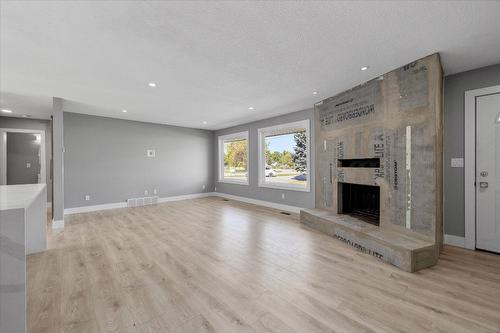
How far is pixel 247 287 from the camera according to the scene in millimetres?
2148

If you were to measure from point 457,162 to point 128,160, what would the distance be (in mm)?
7601

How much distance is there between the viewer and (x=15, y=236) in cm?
130

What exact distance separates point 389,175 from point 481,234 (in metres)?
1.50

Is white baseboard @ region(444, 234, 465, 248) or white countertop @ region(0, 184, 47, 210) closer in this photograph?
white countertop @ region(0, 184, 47, 210)

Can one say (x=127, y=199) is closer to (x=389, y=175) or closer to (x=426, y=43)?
(x=389, y=175)

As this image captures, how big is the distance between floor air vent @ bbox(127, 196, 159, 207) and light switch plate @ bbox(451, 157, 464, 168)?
724 cm

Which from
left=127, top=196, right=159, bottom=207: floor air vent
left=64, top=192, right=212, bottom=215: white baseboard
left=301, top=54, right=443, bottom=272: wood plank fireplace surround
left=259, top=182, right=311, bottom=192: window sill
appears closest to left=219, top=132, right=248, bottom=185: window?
left=259, top=182, right=311, bottom=192: window sill

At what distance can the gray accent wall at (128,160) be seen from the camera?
5.55 meters

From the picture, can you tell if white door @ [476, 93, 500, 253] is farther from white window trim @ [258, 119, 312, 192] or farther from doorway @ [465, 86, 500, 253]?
white window trim @ [258, 119, 312, 192]

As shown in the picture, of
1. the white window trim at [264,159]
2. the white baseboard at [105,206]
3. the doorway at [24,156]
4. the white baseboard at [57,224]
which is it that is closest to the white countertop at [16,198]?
the white baseboard at [57,224]

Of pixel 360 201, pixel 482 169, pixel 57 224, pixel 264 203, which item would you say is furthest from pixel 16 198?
pixel 482 169

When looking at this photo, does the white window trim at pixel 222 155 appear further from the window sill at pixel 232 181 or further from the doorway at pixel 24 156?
the doorway at pixel 24 156

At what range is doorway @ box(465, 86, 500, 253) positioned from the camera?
2.90 meters

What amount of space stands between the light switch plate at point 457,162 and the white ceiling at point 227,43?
1305 mm
